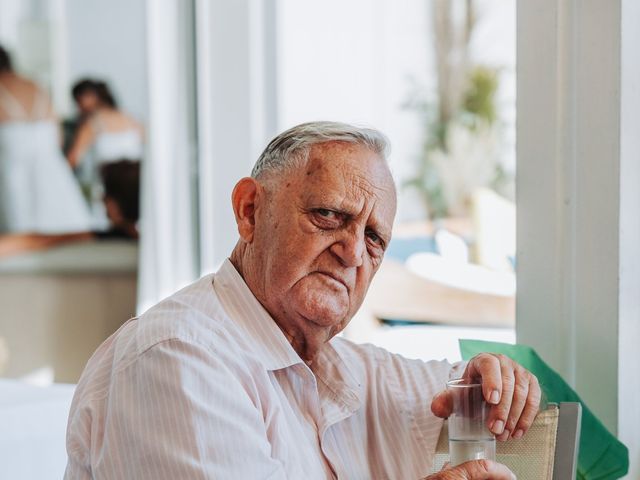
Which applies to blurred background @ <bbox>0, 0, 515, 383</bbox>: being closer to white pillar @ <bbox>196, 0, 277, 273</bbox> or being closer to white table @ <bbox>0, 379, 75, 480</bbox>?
white pillar @ <bbox>196, 0, 277, 273</bbox>

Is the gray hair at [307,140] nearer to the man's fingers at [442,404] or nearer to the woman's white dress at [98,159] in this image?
the man's fingers at [442,404]

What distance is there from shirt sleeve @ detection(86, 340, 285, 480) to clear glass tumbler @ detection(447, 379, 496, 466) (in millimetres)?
285

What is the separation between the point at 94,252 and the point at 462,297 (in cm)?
176

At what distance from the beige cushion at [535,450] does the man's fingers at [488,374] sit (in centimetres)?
11

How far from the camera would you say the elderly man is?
128cm

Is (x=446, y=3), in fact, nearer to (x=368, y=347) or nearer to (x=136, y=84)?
(x=136, y=84)

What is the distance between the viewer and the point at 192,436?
125 centimetres

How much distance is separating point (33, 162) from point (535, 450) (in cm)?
310

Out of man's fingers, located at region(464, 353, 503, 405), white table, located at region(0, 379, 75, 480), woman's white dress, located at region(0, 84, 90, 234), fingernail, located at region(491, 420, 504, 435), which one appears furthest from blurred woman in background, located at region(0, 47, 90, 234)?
fingernail, located at region(491, 420, 504, 435)

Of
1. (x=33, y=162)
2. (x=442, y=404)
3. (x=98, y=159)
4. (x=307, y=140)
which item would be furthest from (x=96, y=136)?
(x=442, y=404)

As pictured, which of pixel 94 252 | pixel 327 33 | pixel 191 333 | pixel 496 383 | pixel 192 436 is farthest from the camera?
pixel 94 252

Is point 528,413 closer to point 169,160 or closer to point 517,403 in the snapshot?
point 517,403

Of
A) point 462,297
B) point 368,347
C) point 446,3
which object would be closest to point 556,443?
point 368,347

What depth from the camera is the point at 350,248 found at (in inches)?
60.1
